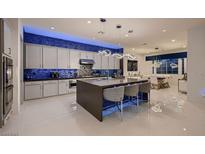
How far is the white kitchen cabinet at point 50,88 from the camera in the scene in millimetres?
5422

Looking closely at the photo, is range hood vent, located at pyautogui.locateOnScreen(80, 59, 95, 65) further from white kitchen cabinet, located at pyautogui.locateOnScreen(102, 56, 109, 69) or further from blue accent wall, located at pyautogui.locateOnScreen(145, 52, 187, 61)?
blue accent wall, located at pyautogui.locateOnScreen(145, 52, 187, 61)

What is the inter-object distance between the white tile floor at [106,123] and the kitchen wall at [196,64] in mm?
885

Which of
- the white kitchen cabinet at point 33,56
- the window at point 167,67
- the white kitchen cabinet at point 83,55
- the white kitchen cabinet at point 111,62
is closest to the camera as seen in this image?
the white kitchen cabinet at point 33,56

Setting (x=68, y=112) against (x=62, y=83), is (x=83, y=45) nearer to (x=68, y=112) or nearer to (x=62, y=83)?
(x=62, y=83)

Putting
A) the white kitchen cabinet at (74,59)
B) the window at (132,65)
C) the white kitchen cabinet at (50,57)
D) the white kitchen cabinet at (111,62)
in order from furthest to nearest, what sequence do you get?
the window at (132,65), the white kitchen cabinet at (111,62), the white kitchen cabinet at (74,59), the white kitchen cabinet at (50,57)

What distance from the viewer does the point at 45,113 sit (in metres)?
3.62

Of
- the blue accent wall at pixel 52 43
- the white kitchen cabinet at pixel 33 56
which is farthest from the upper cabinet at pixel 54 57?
the blue accent wall at pixel 52 43

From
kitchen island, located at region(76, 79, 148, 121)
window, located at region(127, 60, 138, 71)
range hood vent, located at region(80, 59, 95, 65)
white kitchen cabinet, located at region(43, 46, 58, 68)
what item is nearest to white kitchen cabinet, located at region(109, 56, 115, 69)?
range hood vent, located at region(80, 59, 95, 65)

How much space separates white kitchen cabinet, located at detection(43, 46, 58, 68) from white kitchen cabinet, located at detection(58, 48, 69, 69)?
0.15 m

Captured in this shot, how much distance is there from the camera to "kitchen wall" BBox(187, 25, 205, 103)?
439 centimetres

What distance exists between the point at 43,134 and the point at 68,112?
132 centimetres

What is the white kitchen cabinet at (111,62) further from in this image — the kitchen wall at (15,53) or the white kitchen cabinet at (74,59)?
the kitchen wall at (15,53)

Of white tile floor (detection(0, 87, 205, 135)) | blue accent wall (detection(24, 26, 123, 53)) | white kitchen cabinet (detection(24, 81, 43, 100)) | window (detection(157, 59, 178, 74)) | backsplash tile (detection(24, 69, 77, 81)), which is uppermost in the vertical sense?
blue accent wall (detection(24, 26, 123, 53))
